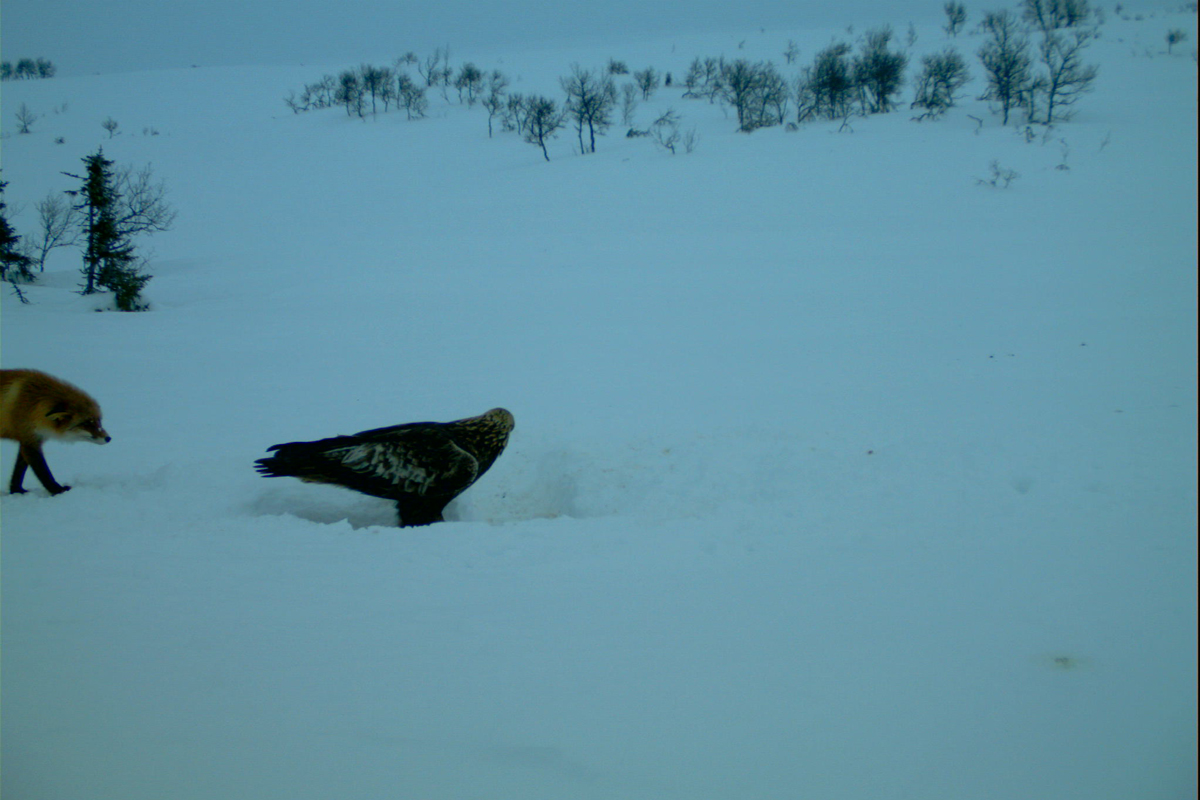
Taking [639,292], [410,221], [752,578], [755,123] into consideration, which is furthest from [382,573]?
[755,123]

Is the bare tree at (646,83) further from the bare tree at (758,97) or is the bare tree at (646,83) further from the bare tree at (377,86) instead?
the bare tree at (377,86)

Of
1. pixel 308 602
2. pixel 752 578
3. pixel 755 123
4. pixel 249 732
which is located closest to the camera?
pixel 249 732

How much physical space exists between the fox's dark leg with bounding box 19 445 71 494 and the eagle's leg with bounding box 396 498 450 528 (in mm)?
2491

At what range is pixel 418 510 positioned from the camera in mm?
4996

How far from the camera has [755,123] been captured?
82.5 ft

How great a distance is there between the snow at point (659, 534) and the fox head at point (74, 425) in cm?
40

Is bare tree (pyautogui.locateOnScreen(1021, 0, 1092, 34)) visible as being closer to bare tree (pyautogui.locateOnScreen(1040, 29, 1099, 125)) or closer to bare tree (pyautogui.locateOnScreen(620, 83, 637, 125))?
bare tree (pyautogui.locateOnScreen(1040, 29, 1099, 125))

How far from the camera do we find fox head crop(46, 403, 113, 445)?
5.04m

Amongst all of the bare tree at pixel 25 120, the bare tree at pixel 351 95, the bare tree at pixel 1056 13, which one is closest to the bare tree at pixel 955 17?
the bare tree at pixel 1056 13

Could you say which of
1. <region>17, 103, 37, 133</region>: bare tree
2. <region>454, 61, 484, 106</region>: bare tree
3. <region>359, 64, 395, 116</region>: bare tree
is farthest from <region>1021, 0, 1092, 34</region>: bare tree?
<region>17, 103, 37, 133</region>: bare tree

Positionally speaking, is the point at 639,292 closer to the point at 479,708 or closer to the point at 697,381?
the point at 697,381

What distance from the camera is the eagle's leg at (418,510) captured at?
496 centimetres

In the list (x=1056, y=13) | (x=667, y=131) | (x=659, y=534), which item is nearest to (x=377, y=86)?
(x=667, y=131)

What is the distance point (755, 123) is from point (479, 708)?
25938 millimetres
